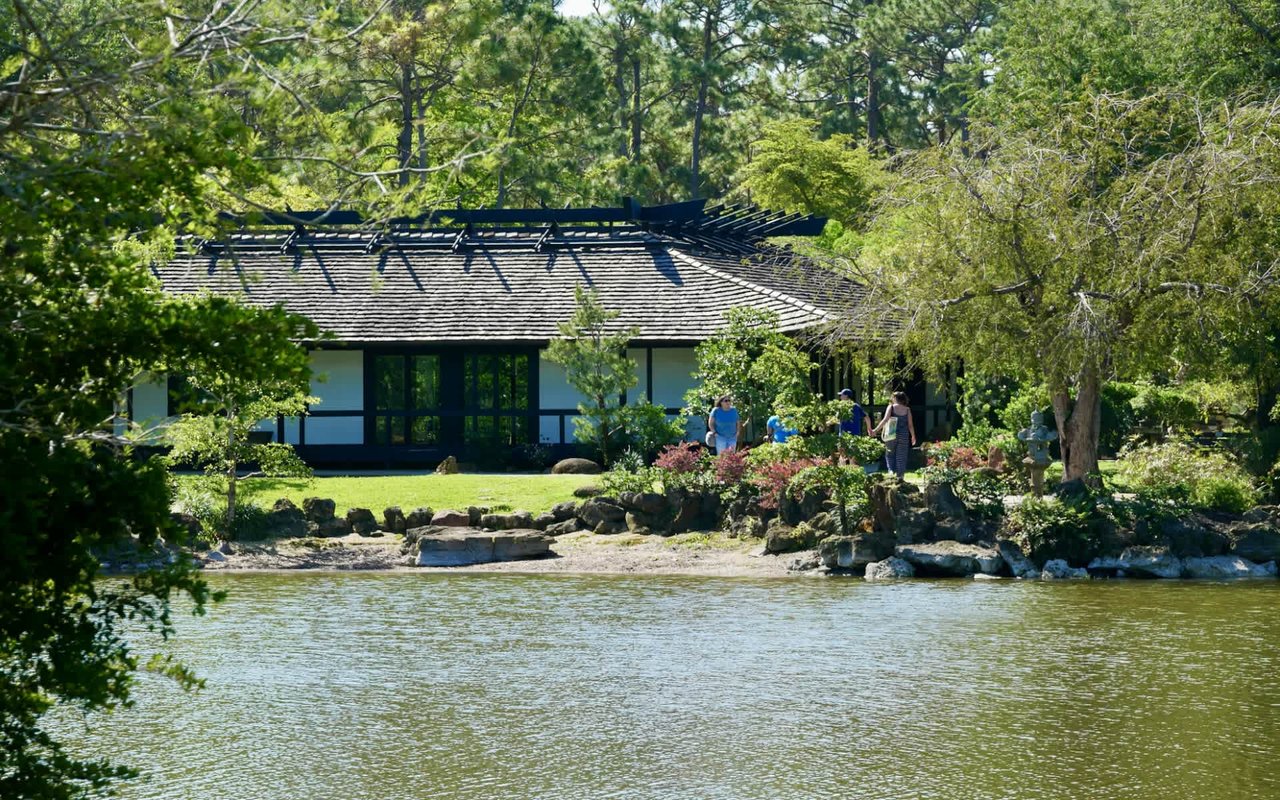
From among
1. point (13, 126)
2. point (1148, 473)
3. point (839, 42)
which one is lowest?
point (1148, 473)

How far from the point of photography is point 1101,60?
3816cm

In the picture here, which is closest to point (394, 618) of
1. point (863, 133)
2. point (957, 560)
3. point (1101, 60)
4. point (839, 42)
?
point (957, 560)

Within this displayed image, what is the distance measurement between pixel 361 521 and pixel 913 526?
747 cm

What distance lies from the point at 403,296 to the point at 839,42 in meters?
33.5

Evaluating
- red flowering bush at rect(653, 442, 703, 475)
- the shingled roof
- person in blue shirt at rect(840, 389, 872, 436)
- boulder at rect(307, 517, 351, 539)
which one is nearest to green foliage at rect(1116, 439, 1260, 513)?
person in blue shirt at rect(840, 389, 872, 436)

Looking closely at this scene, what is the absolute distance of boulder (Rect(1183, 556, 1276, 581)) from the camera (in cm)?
1867

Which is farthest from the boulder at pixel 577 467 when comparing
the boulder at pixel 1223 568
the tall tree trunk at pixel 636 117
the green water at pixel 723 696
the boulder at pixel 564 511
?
the tall tree trunk at pixel 636 117

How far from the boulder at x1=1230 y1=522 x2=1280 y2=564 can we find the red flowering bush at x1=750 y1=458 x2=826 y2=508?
495 cm

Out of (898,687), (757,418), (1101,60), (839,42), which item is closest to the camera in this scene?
(898,687)

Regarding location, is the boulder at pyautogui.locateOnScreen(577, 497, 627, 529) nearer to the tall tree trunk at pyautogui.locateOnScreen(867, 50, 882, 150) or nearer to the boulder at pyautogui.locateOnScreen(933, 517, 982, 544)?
the boulder at pyautogui.locateOnScreen(933, 517, 982, 544)

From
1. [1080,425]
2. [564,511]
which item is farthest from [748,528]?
[1080,425]

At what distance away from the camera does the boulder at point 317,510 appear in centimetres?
2222

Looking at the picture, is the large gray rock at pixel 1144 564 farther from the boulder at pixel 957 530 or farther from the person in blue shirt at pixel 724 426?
the person in blue shirt at pixel 724 426

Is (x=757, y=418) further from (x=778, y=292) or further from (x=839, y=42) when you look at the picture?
(x=839, y=42)
